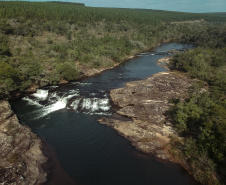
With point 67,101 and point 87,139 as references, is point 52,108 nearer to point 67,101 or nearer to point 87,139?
point 67,101

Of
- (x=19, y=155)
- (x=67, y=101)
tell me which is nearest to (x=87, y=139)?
(x=19, y=155)

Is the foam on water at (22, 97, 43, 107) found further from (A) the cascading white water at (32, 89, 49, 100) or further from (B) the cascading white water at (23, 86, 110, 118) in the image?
(A) the cascading white water at (32, 89, 49, 100)

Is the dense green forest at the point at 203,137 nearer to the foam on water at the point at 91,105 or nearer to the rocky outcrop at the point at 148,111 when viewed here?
the rocky outcrop at the point at 148,111

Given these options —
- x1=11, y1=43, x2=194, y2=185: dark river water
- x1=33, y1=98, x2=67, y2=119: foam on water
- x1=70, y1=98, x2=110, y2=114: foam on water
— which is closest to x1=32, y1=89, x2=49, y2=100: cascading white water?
x1=11, y1=43, x2=194, y2=185: dark river water

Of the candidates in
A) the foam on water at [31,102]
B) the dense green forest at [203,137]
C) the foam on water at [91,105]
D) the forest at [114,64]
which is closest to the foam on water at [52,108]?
the foam on water at [91,105]

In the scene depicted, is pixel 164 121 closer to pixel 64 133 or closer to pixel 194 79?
pixel 64 133

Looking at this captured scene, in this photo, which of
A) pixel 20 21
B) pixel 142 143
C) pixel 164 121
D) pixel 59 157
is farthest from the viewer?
pixel 20 21

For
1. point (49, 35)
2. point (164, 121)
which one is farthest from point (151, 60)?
point (164, 121)
